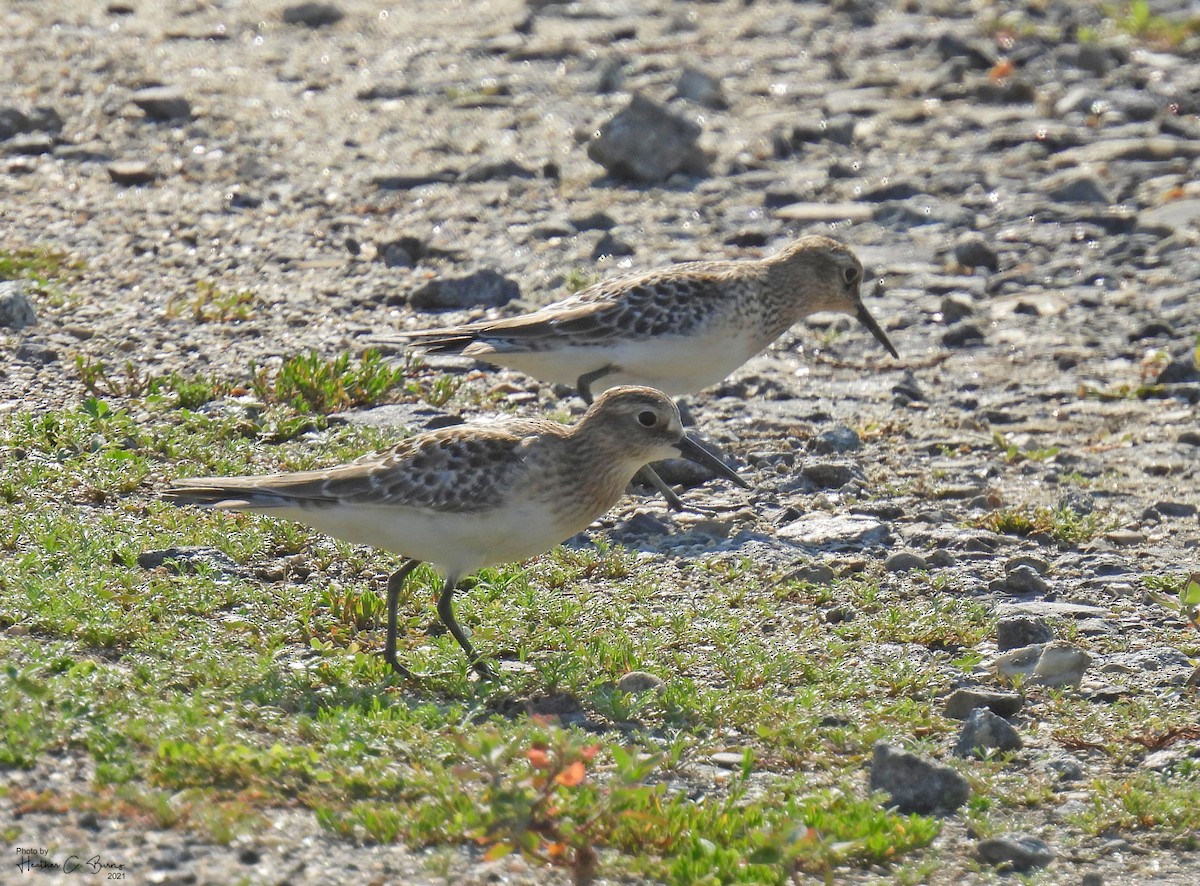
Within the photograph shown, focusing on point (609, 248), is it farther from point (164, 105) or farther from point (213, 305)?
point (164, 105)

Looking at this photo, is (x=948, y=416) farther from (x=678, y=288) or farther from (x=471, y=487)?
(x=471, y=487)

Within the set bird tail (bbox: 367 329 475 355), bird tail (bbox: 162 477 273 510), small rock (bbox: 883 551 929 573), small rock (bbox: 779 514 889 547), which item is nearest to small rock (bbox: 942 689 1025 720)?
small rock (bbox: 883 551 929 573)

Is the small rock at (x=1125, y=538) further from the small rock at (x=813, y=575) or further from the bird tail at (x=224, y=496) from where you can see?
the bird tail at (x=224, y=496)

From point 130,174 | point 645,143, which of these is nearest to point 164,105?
point 130,174

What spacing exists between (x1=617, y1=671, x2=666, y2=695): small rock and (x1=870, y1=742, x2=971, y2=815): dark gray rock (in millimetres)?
1178

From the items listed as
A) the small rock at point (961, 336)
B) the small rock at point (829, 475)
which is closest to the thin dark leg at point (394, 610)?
the small rock at point (829, 475)

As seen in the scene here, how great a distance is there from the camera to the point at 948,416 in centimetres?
1112

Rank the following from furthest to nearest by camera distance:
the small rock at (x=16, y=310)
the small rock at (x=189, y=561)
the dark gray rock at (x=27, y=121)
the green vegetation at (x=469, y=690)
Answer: the dark gray rock at (x=27, y=121) → the small rock at (x=16, y=310) → the small rock at (x=189, y=561) → the green vegetation at (x=469, y=690)

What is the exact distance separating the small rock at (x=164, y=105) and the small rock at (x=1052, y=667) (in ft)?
35.3

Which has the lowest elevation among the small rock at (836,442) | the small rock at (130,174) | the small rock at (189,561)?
the small rock at (836,442)

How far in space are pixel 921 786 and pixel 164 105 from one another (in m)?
11.5

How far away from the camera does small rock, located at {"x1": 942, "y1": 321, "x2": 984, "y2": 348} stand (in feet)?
40.3

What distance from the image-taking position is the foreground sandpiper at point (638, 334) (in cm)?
1029

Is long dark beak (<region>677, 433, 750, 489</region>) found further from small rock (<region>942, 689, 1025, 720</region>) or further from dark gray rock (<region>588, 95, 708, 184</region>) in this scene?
dark gray rock (<region>588, 95, 708, 184</region>)
